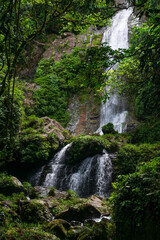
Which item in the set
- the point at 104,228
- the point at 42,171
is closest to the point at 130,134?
the point at 42,171

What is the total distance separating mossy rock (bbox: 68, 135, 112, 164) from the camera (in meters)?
12.9

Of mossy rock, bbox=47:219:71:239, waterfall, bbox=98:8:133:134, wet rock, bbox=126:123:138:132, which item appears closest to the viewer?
mossy rock, bbox=47:219:71:239

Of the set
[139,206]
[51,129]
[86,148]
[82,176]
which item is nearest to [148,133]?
[86,148]

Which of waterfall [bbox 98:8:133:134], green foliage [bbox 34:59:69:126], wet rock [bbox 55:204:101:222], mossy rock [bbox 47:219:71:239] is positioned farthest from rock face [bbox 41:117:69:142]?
mossy rock [bbox 47:219:71:239]

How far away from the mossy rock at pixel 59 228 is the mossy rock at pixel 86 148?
6.60 metres

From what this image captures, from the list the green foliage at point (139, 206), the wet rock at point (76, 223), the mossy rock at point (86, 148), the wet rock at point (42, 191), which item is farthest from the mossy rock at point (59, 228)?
the mossy rock at point (86, 148)

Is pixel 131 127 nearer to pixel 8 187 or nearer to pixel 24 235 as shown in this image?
pixel 8 187

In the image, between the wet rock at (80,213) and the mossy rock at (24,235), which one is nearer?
the mossy rock at (24,235)

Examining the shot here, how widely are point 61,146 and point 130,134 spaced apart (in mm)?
5173

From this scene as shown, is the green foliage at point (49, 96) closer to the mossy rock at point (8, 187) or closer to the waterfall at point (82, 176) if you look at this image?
the waterfall at point (82, 176)

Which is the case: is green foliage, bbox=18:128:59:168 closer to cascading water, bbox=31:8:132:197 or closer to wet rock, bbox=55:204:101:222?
cascading water, bbox=31:8:132:197

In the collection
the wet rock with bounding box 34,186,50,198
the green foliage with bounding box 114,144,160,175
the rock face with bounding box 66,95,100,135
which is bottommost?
the wet rock with bounding box 34,186,50,198

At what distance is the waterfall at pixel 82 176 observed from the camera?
1143 centimetres

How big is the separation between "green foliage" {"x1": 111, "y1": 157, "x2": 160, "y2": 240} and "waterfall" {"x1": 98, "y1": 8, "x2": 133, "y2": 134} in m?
11.4
